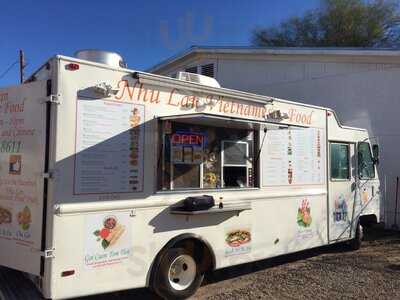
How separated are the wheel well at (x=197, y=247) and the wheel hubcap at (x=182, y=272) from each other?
14 cm

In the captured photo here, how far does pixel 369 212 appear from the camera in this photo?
9.74 m

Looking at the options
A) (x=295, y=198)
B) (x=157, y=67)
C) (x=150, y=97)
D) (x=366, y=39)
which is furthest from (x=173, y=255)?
(x=366, y=39)

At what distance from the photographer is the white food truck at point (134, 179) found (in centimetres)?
478

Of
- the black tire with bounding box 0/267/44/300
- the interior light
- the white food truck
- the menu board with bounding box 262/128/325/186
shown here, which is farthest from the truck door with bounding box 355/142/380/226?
the interior light

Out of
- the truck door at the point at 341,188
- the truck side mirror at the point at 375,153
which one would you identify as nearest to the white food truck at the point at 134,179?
the truck door at the point at 341,188

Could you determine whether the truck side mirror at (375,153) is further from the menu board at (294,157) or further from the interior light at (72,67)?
the interior light at (72,67)

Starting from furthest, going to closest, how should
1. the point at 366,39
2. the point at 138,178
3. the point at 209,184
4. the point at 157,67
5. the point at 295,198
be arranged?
1. the point at 366,39
2. the point at 157,67
3. the point at 295,198
4. the point at 209,184
5. the point at 138,178

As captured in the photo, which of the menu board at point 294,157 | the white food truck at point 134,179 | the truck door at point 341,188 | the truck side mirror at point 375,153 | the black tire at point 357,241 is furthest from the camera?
the truck side mirror at point 375,153

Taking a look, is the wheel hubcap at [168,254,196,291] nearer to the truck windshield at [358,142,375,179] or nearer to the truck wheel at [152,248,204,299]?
the truck wheel at [152,248,204,299]

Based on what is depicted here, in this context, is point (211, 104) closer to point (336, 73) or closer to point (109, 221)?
point (109, 221)

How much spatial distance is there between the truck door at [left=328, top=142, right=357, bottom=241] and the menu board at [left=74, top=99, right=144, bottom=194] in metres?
4.54

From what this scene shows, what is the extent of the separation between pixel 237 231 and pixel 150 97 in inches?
91.0

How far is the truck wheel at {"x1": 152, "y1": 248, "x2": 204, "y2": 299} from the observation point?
5523 mm

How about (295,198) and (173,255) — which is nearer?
(173,255)
